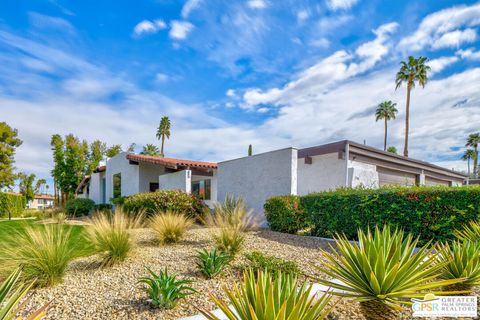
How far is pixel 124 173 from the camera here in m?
19.9

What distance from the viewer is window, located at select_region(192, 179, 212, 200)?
17125mm

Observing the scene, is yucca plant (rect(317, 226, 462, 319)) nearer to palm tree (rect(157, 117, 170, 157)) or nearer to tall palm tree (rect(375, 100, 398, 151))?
tall palm tree (rect(375, 100, 398, 151))

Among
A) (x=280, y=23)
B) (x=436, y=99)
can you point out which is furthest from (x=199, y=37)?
(x=436, y=99)

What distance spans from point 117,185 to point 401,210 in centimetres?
2021

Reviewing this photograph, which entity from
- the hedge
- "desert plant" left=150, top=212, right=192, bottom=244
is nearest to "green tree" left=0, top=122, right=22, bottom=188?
the hedge

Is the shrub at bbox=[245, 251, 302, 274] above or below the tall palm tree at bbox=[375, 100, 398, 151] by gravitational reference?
below

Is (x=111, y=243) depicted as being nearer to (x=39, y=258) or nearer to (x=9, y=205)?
(x=39, y=258)

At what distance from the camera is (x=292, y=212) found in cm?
912

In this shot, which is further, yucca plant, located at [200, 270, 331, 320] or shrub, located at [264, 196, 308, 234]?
shrub, located at [264, 196, 308, 234]

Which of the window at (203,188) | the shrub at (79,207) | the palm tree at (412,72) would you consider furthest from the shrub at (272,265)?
the palm tree at (412,72)

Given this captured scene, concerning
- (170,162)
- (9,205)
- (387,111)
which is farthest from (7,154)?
(387,111)

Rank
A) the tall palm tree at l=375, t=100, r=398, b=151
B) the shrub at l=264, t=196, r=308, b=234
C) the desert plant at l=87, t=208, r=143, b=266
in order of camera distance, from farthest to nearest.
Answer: the tall palm tree at l=375, t=100, r=398, b=151 → the shrub at l=264, t=196, r=308, b=234 → the desert plant at l=87, t=208, r=143, b=266

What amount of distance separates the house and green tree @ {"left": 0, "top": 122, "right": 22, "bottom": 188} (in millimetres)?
19533

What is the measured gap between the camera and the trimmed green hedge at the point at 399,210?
6.35 meters
